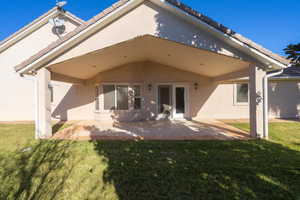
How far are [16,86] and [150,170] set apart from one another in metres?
12.5

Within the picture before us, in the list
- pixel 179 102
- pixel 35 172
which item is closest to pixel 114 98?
pixel 179 102

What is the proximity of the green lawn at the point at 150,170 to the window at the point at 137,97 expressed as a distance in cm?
482

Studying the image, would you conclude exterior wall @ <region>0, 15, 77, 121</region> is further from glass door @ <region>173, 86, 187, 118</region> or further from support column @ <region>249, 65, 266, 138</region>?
support column @ <region>249, 65, 266, 138</region>


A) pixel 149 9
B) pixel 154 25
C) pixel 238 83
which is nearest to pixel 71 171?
pixel 154 25

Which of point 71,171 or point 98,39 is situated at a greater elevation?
point 98,39

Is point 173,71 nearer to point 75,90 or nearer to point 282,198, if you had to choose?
point 75,90

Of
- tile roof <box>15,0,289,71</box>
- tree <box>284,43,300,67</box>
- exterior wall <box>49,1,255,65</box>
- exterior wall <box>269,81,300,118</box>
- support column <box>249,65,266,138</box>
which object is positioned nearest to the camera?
tile roof <box>15,0,289,71</box>

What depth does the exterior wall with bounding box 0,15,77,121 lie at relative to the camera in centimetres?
1086

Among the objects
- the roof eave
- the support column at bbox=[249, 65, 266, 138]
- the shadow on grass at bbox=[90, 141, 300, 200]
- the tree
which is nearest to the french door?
the support column at bbox=[249, 65, 266, 138]

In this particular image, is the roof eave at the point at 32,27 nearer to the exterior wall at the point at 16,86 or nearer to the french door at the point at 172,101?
the exterior wall at the point at 16,86

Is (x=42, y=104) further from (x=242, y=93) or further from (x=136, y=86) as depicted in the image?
(x=242, y=93)

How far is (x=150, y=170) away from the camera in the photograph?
143 inches

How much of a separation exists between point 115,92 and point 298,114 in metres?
13.0

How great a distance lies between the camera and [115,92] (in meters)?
9.92
